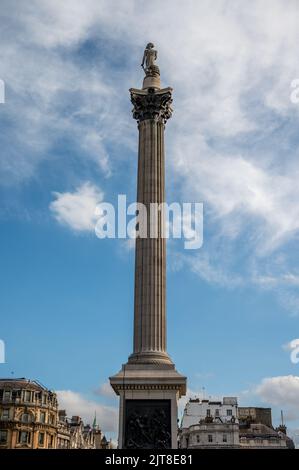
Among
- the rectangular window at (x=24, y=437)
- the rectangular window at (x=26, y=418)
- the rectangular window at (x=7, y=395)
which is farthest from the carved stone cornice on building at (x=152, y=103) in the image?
the rectangular window at (x=24, y=437)

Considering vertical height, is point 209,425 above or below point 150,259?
below

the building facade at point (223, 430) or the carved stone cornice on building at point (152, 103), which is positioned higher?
the carved stone cornice on building at point (152, 103)

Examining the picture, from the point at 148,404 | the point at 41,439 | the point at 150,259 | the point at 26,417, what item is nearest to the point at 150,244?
the point at 150,259

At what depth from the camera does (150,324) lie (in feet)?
140

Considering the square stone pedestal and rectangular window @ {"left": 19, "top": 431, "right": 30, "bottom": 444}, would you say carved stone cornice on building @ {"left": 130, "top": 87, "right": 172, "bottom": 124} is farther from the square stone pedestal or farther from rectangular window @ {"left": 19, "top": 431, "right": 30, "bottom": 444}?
rectangular window @ {"left": 19, "top": 431, "right": 30, "bottom": 444}

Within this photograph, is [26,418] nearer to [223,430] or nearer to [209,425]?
[209,425]

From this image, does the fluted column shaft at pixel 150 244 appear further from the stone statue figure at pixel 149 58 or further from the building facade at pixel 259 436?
the building facade at pixel 259 436

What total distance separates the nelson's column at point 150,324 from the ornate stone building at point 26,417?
40.8 meters

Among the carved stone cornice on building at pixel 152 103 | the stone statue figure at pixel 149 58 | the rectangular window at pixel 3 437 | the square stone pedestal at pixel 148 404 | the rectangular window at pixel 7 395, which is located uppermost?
the stone statue figure at pixel 149 58

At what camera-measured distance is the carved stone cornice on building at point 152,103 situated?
162 ft

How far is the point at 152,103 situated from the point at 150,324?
19.0 meters

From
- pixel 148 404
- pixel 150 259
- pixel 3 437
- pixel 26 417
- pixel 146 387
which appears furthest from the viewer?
pixel 26 417

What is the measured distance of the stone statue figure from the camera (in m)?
52.2
